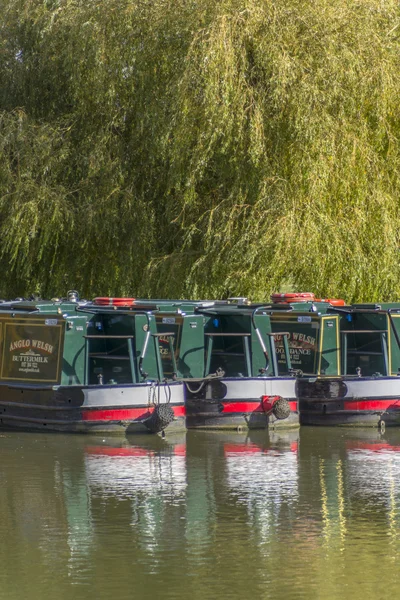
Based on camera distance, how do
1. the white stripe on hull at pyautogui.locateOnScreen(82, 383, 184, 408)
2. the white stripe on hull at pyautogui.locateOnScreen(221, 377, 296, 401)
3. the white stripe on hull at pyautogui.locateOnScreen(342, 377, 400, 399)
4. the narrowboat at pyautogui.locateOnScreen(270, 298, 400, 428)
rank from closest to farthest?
the white stripe on hull at pyautogui.locateOnScreen(82, 383, 184, 408), the white stripe on hull at pyautogui.locateOnScreen(221, 377, 296, 401), the white stripe on hull at pyautogui.locateOnScreen(342, 377, 400, 399), the narrowboat at pyautogui.locateOnScreen(270, 298, 400, 428)

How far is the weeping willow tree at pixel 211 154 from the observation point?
23969 millimetres

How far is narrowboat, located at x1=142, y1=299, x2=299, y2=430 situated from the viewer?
770 inches

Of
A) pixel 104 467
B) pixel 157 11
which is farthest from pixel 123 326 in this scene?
pixel 157 11

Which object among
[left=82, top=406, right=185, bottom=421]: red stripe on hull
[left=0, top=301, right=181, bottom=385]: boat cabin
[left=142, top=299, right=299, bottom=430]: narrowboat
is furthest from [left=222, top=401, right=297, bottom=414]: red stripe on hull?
[left=82, top=406, right=185, bottom=421]: red stripe on hull

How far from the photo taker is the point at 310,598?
9633mm

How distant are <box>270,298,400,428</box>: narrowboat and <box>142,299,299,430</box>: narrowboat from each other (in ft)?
1.37

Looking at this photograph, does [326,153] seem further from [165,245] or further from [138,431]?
[138,431]

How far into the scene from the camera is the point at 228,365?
69.3ft

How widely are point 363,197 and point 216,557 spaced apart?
1462 cm

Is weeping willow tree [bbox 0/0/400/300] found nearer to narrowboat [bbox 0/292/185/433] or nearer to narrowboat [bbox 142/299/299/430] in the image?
narrowboat [bbox 142/299/299/430]

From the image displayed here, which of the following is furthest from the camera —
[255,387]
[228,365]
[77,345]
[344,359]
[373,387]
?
[344,359]

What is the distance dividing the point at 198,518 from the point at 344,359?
9183mm

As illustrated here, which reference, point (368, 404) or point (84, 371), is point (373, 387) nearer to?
point (368, 404)

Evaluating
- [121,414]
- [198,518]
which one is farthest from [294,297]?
[198,518]
